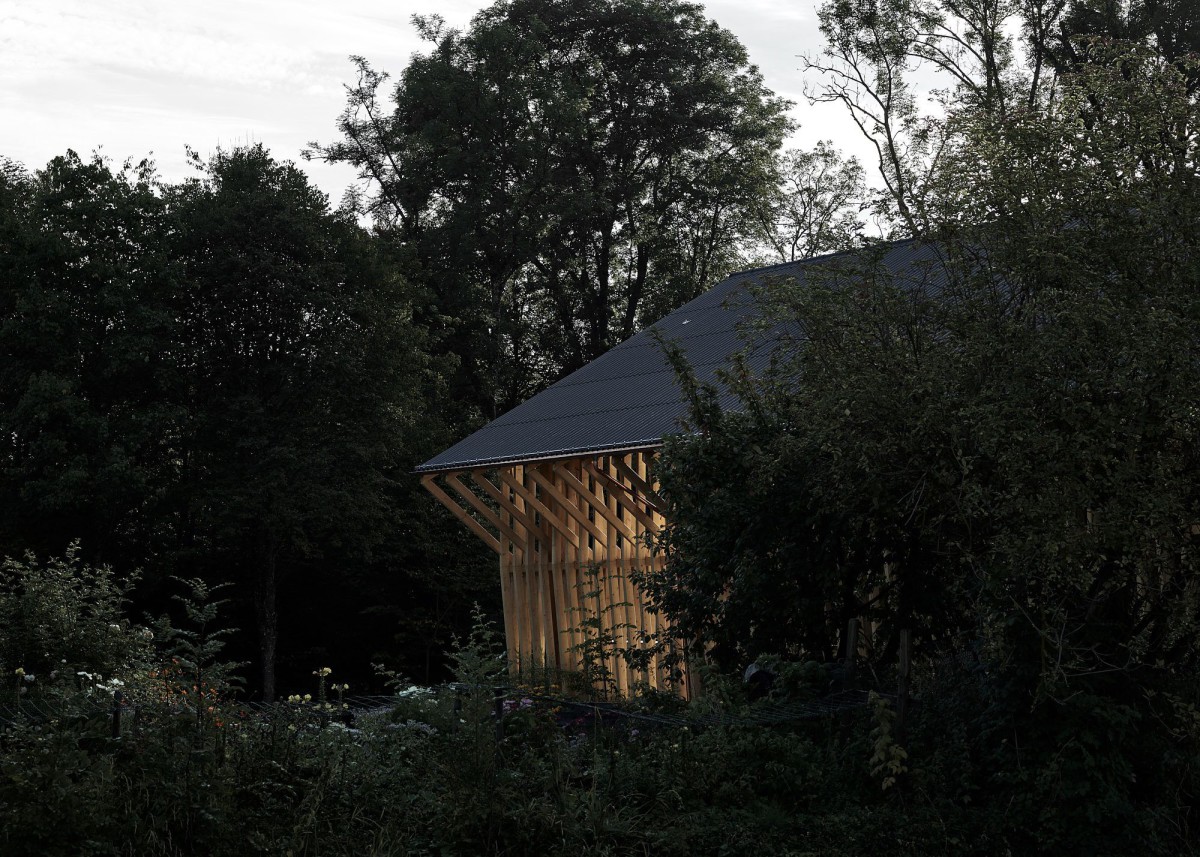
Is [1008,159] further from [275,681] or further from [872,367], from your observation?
[275,681]

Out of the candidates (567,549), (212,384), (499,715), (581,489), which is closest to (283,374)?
(212,384)

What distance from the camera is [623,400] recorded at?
14.1 meters

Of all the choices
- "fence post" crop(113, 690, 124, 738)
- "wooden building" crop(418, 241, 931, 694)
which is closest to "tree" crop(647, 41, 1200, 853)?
"fence post" crop(113, 690, 124, 738)

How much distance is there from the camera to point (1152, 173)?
22.3 feet

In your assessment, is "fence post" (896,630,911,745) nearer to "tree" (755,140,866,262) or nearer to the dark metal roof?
the dark metal roof

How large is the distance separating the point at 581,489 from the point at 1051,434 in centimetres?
812

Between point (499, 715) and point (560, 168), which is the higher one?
point (560, 168)

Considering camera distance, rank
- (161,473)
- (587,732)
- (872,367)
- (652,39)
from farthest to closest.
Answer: (652,39) < (161,473) < (587,732) < (872,367)

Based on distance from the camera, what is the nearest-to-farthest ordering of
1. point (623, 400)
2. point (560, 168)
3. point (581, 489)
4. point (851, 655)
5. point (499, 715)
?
point (499, 715)
point (851, 655)
point (581, 489)
point (623, 400)
point (560, 168)

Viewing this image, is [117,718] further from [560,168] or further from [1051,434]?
[560,168]

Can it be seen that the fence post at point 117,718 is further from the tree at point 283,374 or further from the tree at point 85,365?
the tree at point 283,374

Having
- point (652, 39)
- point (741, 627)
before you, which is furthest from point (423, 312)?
point (741, 627)

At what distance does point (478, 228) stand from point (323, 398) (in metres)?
6.40

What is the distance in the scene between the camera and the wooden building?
13.4m
